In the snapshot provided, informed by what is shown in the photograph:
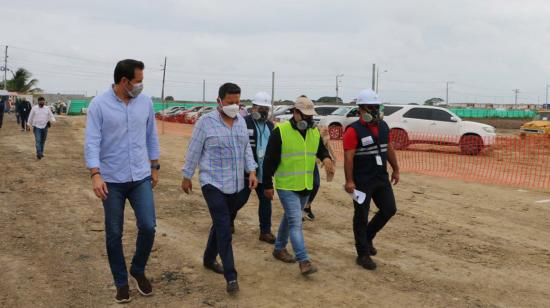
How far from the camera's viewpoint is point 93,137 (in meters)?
3.76

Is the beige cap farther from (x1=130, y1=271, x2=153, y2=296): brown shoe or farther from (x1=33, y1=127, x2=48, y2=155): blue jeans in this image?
(x1=33, y1=127, x2=48, y2=155): blue jeans

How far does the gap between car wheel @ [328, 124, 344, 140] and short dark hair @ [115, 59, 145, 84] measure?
16839 mm

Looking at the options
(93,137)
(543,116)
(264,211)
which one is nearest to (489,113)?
(543,116)

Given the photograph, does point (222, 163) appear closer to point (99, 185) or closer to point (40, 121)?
point (99, 185)

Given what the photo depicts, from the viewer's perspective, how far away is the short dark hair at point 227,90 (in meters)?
4.34

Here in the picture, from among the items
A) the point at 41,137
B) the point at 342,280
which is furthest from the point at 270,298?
the point at 41,137

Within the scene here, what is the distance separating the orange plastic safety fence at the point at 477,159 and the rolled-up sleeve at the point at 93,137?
9359 millimetres

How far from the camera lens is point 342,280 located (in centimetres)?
473

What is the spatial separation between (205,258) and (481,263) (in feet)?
9.17

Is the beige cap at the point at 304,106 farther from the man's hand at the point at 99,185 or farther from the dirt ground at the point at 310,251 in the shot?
the man's hand at the point at 99,185

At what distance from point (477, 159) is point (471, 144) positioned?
45.3 inches

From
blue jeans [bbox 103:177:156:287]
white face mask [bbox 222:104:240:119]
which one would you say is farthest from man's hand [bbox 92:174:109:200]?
white face mask [bbox 222:104:240:119]

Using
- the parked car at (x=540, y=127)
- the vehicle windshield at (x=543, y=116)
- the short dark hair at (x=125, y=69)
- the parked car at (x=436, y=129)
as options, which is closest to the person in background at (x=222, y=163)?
the short dark hair at (x=125, y=69)

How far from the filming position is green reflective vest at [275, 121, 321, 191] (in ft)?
15.5
